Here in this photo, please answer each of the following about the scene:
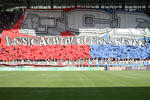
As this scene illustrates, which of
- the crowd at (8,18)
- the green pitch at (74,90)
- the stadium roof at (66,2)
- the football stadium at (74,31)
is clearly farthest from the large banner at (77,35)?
the green pitch at (74,90)

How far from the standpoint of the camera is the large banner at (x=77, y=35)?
49.8 m

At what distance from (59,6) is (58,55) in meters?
14.2

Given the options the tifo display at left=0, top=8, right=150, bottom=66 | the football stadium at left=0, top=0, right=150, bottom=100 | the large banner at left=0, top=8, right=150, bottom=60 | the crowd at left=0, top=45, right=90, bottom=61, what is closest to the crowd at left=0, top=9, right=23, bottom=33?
the football stadium at left=0, top=0, right=150, bottom=100

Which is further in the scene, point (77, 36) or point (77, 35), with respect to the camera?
point (77, 35)

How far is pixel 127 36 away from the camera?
53.0 meters

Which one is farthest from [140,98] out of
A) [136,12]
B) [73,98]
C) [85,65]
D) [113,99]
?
[136,12]

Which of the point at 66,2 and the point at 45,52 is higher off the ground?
the point at 66,2

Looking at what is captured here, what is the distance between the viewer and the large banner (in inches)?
1959

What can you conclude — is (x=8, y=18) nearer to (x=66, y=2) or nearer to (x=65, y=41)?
(x=66, y=2)

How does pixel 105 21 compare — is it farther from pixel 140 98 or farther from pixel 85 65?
pixel 140 98

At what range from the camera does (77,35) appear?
5250 centimetres

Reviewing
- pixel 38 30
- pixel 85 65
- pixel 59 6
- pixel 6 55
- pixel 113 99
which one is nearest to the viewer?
pixel 113 99

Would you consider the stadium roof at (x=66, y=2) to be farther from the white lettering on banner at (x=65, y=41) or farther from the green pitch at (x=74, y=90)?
the green pitch at (x=74, y=90)

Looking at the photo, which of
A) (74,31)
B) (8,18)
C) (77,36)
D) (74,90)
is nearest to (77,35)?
(77,36)
